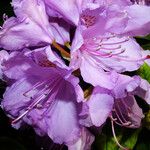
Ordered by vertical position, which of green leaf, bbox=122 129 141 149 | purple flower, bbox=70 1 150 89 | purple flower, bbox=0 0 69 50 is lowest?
green leaf, bbox=122 129 141 149

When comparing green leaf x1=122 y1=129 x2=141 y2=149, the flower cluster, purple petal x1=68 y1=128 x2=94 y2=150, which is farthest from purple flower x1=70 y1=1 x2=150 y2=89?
green leaf x1=122 y1=129 x2=141 y2=149

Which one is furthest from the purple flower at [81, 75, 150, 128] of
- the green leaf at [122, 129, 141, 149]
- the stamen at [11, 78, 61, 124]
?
the green leaf at [122, 129, 141, 149]

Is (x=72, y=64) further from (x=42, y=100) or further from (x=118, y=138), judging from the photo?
(x=118, y=138)

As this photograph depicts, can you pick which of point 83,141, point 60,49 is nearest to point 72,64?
point 60,49

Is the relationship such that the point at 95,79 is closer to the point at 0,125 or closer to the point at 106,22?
the point at 106,22

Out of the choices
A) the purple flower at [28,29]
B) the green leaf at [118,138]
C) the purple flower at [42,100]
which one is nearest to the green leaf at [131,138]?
the green leaf at [118,138]

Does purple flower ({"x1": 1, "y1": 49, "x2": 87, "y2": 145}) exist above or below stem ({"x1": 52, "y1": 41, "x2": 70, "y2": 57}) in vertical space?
below

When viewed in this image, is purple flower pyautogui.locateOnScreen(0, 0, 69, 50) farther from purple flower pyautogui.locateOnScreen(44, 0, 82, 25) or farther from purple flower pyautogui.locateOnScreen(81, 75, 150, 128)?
purple flower pyautogui.locateOnScreen(81, 75, 150, 128)

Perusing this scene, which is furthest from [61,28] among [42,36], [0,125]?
[0,125]

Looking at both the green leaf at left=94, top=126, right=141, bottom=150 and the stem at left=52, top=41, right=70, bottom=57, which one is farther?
the green leaf at left=94, top=126, right=141, bottom=150
